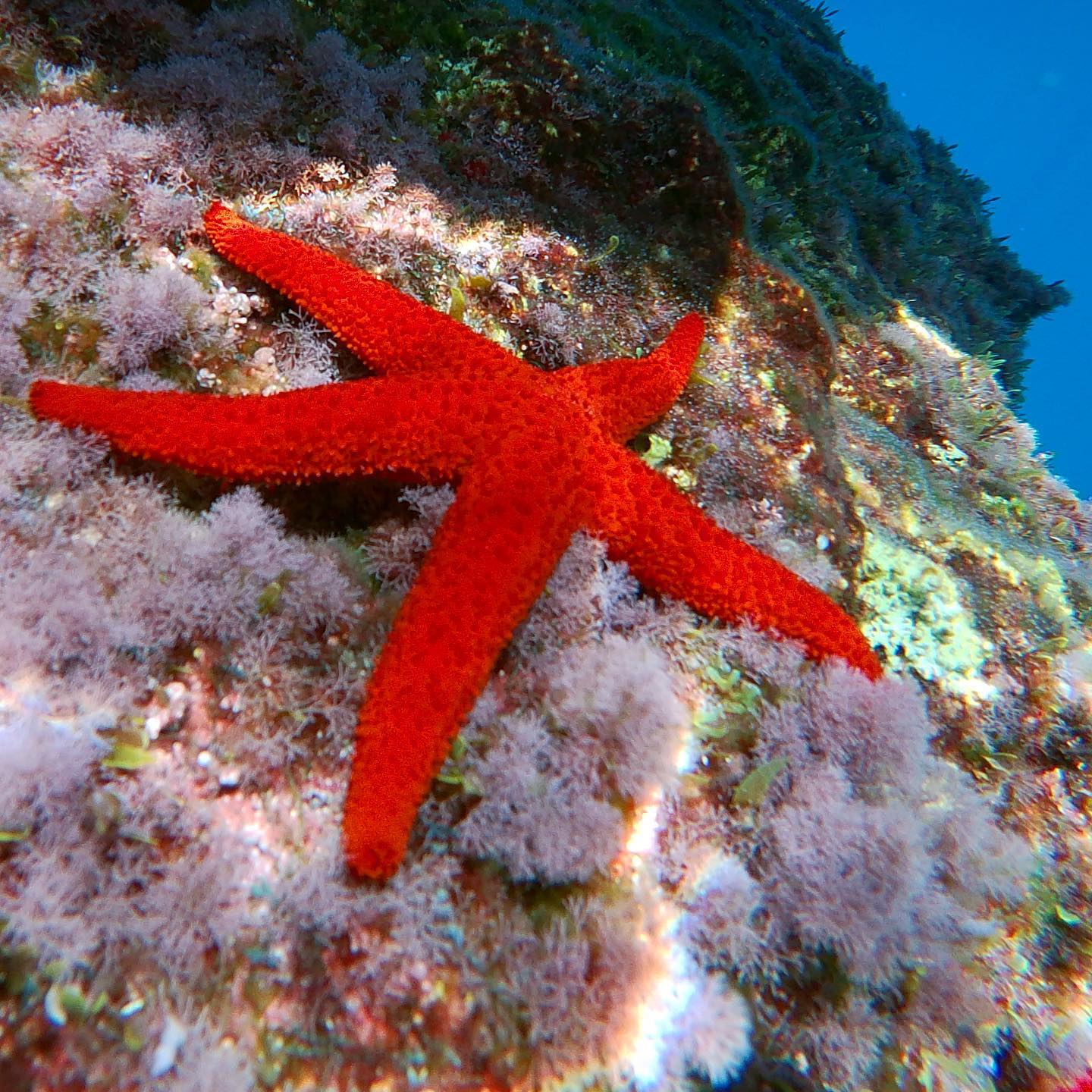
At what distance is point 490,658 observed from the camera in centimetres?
315

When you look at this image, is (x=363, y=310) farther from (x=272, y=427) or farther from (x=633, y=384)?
(x=633, y=384)

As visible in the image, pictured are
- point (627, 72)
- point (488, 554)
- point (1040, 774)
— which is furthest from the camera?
point (627, 72)

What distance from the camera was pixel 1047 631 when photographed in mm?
5328

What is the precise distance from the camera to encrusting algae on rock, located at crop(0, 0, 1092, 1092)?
263 centimetres

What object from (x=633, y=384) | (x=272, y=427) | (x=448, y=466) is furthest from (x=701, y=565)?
(x=272, y=427)

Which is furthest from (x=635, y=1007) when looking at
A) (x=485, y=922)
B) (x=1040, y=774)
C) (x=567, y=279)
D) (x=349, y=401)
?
(x=567, y=279)

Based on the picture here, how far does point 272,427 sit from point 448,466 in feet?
2.82

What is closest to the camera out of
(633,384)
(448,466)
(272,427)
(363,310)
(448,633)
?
(448,633)

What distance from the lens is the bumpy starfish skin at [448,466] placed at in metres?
3.01

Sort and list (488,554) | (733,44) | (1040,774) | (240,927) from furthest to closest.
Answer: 1. (733,44)
2. (1040,774)
3. (488,554)
4. (240,927)

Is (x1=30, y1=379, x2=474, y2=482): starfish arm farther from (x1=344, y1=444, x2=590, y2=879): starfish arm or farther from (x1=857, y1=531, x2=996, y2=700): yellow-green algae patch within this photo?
(x1=857, y1=531, x2=996, y2=700): yellow-green algae patch

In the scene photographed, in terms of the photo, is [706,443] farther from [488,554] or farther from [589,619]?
[488,554]

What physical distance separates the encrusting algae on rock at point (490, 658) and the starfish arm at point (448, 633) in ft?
0.12

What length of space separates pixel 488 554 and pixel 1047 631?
4570mm
